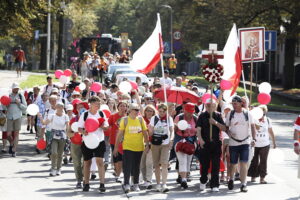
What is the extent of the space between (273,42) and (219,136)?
17.6 m

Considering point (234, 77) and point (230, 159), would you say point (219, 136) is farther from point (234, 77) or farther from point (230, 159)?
point (234, 77)

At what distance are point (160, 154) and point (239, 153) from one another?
1.47 metres

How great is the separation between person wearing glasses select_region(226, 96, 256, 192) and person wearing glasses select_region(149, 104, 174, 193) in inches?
44.2

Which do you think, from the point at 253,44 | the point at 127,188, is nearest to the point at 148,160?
the point at 127,188

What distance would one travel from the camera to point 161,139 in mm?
13516

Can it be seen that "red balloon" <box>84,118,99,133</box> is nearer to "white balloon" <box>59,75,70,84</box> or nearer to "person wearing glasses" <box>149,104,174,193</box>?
"person wearing glasses" <box>149,104,174,193</box>

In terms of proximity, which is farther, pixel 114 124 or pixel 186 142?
pixel 114 124

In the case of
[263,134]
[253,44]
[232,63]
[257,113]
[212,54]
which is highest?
[253,44]

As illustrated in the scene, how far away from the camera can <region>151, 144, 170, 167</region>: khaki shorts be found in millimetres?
13547

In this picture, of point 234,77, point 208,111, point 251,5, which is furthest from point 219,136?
point 251,5

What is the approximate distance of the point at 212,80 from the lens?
1425cm

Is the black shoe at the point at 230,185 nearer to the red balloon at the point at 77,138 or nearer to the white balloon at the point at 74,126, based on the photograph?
the red balloon at the point at 77,138

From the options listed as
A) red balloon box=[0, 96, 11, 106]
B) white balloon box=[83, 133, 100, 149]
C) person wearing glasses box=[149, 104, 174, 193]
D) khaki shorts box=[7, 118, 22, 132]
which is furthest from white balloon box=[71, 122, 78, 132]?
khaki shorts box=[7, 118, 22, 132]

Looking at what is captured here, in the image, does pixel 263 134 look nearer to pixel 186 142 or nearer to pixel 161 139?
pixel 186 142
